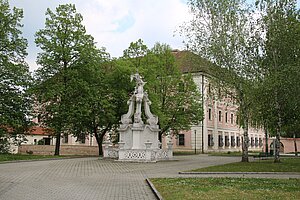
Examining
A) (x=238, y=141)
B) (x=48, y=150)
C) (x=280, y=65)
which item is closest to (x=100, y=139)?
(x=48, y=150)

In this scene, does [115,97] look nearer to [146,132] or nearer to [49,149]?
[146,132]

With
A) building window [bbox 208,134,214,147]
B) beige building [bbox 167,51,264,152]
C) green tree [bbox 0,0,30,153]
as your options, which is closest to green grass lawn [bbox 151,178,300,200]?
green tree [bbox 0,0,30,153]

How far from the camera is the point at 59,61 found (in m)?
34.1

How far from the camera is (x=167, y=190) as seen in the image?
11352 millimetres

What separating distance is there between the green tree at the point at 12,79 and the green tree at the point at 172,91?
433 inches

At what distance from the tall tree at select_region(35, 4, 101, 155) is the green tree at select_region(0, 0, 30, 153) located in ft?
6.07

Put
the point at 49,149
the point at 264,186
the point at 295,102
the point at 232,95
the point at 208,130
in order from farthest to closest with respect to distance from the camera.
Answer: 1. the point at 208,130
2. the point at 49,149
3. the point at 232,95
4. the point at 295,102
5. the point at 264,186

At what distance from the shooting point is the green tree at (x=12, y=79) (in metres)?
30.8

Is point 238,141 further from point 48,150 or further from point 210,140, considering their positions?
point 48,150

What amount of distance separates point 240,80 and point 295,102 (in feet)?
19.4

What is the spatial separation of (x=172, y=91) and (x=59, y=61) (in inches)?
493

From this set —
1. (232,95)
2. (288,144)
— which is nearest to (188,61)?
(232,95)

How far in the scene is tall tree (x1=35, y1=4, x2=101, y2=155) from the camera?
33281 millimetres

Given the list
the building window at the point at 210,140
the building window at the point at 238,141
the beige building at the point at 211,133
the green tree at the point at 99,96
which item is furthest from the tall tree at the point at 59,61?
the building window at the point at 238,141
